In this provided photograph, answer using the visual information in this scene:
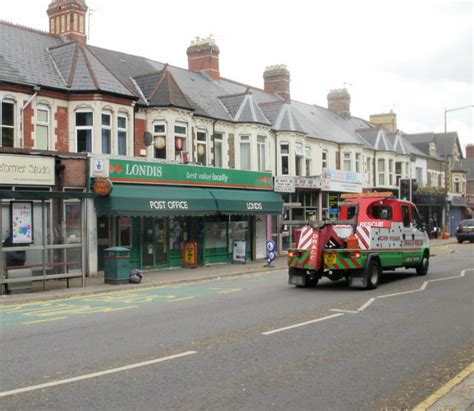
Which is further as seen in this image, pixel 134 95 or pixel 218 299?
pixel 134 95

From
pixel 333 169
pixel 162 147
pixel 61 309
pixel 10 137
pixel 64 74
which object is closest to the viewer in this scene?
pixel 61 309

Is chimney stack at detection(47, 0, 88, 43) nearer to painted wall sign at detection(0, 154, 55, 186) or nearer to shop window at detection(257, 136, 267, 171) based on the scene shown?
painted wall sign at detection(0, 154, 55, 186)

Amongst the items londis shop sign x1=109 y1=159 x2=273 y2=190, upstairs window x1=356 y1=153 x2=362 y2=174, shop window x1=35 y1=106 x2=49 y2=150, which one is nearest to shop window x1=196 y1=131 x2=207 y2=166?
londis shop sign x1=109 y1=159 x2=273 y2=190

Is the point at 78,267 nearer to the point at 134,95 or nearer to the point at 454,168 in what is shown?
the point at 134,95

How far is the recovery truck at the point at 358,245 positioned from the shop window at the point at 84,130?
33.3 feet

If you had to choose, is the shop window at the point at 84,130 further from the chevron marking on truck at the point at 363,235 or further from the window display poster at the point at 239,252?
the chevron marking on truck at the point at 363,235

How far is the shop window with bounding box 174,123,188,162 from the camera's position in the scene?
24622 millimetres

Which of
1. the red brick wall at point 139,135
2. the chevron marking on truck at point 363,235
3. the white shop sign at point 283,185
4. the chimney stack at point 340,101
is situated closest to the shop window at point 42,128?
the red brick wall at point 139,135

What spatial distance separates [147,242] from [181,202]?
220cm

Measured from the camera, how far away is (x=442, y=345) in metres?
8.68

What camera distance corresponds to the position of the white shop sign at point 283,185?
2925 centimetres

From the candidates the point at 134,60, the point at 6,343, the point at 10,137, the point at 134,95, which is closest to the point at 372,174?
the point at 134,60

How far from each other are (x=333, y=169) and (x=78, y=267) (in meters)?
21.9

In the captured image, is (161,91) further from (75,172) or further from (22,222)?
(22,222)
